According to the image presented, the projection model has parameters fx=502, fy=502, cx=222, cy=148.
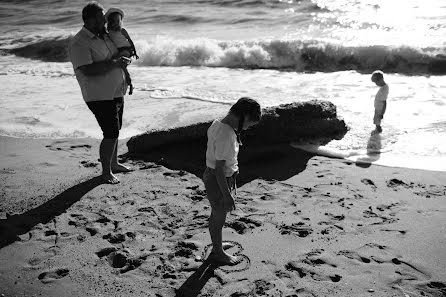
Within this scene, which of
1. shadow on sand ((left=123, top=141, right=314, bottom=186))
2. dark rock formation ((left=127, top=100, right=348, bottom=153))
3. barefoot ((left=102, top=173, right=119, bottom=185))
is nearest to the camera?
barefoot ((left=102, top=173, right=119, bottom=185))

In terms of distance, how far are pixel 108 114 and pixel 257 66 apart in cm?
771

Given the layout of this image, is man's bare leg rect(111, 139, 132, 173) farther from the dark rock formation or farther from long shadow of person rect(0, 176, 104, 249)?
the dark rock formation

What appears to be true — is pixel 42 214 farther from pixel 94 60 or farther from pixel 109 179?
pixel 94 60

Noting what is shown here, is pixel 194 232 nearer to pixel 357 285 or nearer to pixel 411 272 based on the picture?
pixel 357 285

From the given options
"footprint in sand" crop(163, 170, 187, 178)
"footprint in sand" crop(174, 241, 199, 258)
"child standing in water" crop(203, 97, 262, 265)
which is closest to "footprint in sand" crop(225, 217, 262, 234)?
"footprint in sand" crop(174, 241, 199, 258)

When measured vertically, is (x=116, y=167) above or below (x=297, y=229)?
above

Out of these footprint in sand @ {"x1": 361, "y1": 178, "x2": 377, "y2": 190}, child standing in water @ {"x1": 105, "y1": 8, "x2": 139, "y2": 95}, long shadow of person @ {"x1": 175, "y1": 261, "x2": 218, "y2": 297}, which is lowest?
long shadow of person @ {"x1": 175, "y1": 261, "x2": 218, "y2": 297}

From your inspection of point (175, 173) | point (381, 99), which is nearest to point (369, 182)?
point (381, 99)

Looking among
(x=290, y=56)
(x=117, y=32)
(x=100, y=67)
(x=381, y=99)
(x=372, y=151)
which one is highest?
(x=117, y=32)

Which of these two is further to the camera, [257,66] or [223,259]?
[257,66]

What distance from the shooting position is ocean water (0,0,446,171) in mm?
7422

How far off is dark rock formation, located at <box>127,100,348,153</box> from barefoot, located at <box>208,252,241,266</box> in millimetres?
2575

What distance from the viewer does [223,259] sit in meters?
3.89

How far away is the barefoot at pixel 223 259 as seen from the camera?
389 centimetres
